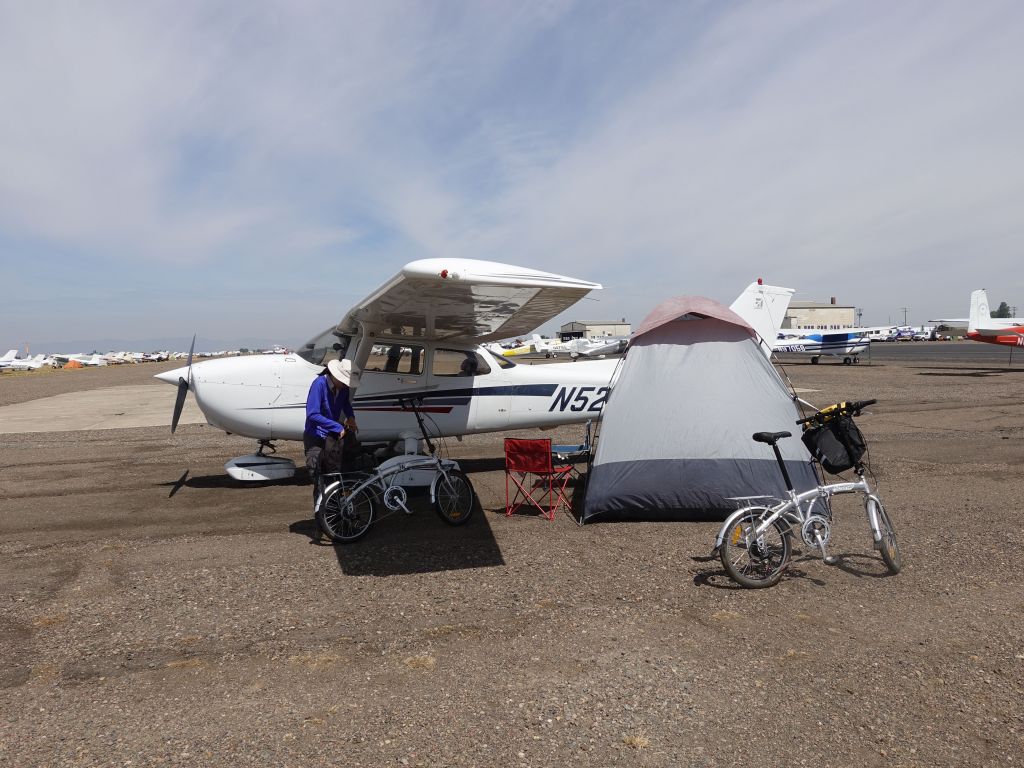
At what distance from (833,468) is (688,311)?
2.36 m

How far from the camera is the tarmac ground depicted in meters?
2.92

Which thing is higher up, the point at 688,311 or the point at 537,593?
the point at 688,311

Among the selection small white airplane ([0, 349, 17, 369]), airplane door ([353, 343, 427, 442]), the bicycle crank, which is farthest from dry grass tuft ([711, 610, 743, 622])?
small white airplane ([0, 349, 17, 369])

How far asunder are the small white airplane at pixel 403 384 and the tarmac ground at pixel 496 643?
52.3 inches

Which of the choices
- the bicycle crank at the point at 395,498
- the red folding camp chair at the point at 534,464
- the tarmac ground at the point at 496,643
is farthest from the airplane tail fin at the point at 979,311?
the bicycle crank at the point at 395,498

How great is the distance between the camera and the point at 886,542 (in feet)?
15.7

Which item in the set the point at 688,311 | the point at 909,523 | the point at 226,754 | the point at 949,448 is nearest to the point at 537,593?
the point at 226,754

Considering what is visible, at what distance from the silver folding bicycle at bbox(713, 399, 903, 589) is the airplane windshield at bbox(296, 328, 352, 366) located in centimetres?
556

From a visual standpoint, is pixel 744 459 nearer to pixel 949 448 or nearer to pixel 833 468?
pixel 833 468

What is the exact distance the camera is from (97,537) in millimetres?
6207

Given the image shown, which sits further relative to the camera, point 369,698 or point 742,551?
point 742,551

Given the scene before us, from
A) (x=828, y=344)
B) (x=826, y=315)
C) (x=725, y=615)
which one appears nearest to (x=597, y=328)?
(x=826, y=315)

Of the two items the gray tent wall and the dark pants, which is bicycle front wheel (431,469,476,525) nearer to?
the dark pants

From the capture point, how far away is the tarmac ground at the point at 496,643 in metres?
2.92
